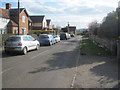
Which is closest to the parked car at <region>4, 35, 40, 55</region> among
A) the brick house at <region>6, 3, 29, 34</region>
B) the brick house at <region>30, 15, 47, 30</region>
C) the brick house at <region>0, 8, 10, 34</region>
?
the brick house at <region>0, 8, 10, 34</region>

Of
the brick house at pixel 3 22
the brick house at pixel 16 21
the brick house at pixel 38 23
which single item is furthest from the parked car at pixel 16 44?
the brick house at pixel 38 23

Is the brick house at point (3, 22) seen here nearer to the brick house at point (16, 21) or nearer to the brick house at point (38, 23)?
the brick house at point (16, 21)

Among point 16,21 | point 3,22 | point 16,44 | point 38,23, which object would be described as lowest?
point 16,44

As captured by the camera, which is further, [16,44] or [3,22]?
[3,22]


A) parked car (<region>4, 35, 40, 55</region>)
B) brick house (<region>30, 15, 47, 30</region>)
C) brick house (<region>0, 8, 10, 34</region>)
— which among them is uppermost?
brick house (<region>30, 15, 47, 30</region>)

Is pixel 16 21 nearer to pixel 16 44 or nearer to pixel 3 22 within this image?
pixel 3 22

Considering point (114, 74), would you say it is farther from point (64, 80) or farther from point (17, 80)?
point (17, 80)

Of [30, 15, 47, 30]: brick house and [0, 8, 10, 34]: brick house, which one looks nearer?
[0, 8, 10, 34]: brick house

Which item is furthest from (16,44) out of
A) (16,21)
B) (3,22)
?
(16,21)

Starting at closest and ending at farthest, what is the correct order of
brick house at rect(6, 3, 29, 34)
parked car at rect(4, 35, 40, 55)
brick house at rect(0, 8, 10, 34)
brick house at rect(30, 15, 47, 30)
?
parked car at rect(4, 35, 40, 55) < brick house at rect(0, 8, 10, 34) < brick house at rect(6, 3, 29, 34) < brick house at rect(30, 15, 47, 30)

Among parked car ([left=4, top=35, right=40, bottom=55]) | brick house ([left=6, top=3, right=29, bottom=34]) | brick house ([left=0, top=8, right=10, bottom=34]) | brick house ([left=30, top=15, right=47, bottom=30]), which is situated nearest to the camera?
parked car ([left=4, top=35, right=40, bottom=55])

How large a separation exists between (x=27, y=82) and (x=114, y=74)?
3866 mm

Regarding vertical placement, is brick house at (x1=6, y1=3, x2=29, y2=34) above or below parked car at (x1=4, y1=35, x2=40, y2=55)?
above

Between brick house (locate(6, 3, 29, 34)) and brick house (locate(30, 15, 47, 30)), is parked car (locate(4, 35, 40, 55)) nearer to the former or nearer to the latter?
brick house (locate(6, 3, 29, 34))
